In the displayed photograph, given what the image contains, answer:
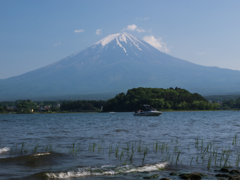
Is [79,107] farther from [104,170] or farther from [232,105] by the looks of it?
[104,170]

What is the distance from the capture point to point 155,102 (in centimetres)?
12731

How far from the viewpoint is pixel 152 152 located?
1507 cm

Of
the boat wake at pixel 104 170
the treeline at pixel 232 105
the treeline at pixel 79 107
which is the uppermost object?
the treeline at pixel 232 105

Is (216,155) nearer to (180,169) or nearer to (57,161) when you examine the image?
(180,169)

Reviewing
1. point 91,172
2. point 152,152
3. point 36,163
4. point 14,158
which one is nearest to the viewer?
point 91,172

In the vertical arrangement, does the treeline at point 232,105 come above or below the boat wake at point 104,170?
above

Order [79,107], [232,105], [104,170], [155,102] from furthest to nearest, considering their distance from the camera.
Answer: [232,105], [79,107], [155,102], [104,170]

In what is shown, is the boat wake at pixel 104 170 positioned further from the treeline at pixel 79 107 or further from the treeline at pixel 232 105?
→ the treeline at pixel 232 105

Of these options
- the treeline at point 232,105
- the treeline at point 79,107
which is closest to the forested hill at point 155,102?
the treeline at point 232,105

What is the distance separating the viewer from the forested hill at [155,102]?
128 metres

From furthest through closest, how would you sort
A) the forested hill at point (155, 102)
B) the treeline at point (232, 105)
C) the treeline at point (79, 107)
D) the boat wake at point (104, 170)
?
the treeline at point (79, 107) < the treeline at point (232, 105) < the forested hill at point (155, 102) < the boat wake at point (104, 170)

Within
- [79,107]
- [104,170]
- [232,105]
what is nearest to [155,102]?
[79,107]

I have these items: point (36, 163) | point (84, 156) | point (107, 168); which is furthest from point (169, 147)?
point (36, 163)

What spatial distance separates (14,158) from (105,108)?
124262 millimetres
